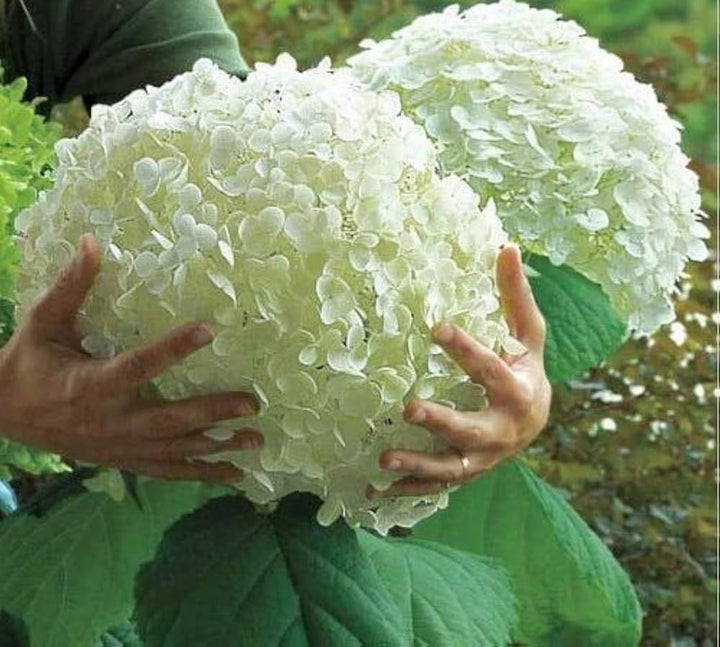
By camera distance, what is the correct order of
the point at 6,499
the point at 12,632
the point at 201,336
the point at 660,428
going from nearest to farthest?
the point at 201,336 → the point at 12,632 → the point at 6,499 → the point at 660,428

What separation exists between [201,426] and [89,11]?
417 mm

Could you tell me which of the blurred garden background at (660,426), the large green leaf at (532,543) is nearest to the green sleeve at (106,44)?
the large green leaf at (532,543)

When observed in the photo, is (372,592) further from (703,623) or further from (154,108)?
(703,623)

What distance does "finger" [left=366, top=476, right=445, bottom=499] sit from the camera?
17.6 inches

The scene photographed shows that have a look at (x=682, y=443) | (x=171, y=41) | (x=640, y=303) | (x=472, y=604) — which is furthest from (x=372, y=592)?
(x=682, y=443)

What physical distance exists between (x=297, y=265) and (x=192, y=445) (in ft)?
0.20

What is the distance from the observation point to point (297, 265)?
430 mm

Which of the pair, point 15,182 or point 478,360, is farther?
point 15,182

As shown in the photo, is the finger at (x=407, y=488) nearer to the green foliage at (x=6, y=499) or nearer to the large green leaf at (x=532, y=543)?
the large green leaf at (x=532, y=543)

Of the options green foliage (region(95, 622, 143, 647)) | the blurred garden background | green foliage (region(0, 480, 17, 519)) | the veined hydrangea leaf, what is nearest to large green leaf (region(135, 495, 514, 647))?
the veined hydrangea leaf

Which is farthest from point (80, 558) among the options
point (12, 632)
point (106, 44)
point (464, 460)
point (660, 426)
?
point (660, 426)

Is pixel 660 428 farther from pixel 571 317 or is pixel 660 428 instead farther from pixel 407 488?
pixel 407 488

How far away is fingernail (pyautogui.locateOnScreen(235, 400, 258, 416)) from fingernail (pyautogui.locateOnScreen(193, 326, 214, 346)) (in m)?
0.02

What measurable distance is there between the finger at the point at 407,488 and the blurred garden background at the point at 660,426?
3.95ft
